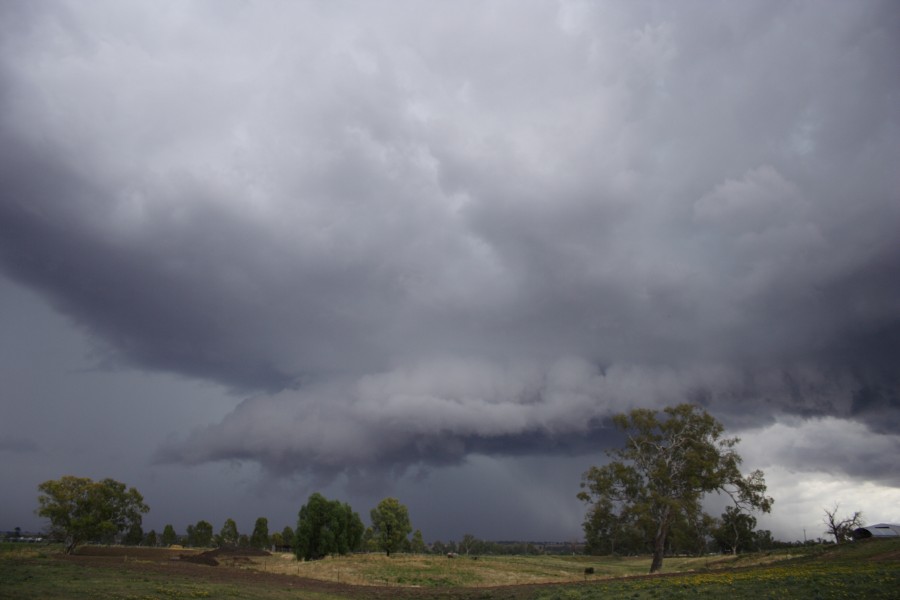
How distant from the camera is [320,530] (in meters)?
103

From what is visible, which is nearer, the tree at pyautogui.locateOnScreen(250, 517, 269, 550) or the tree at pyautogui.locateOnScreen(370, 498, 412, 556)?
the tree at pyautogui.locateOnScreen(370, 498, 412, 556)

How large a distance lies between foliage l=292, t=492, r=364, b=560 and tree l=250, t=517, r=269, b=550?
229ft

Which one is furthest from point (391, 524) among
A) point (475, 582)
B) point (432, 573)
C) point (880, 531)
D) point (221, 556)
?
point (880, 531)

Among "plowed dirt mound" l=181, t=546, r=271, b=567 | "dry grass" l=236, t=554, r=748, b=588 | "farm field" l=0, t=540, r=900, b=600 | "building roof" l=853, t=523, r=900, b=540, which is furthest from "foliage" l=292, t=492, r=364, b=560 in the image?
"building roof" l=853, t=523, r=900, b=540

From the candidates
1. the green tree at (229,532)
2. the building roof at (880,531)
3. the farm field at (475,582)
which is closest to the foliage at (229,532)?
the green tree at (229,532)

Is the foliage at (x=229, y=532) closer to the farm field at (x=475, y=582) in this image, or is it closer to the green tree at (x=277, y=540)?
the green tree at (x=277, y=540)

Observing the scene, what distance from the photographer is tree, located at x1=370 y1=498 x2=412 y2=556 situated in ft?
402

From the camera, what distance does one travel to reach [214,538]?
7402 inches

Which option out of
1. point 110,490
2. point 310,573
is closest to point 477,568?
point 310,573

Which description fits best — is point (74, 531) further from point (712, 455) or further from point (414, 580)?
point (712, 455)

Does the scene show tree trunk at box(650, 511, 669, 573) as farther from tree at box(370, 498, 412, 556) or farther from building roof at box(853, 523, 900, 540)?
tree at box(370, 498, 412, 556)

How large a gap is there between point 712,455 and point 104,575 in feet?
224

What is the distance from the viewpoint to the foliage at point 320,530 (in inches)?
4016

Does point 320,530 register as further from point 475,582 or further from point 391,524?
point 475,582
